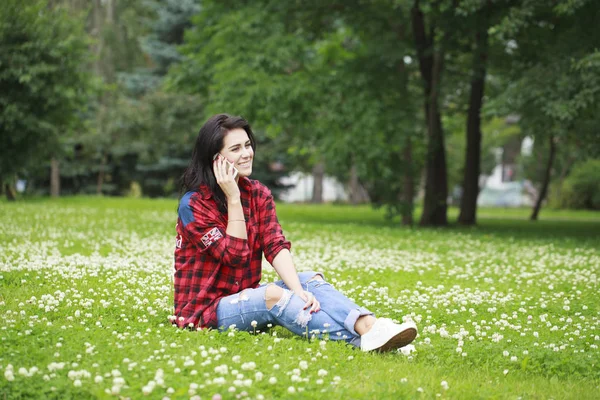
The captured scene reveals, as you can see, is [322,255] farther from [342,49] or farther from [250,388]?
[342,49]

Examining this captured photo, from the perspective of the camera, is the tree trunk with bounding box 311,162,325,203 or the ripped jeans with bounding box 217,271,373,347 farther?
the tree trunk with bounding box 311,162,325,203

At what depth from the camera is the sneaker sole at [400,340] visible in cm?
566

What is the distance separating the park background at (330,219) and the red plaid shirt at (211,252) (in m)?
0.43

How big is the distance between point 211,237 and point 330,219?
20822mm

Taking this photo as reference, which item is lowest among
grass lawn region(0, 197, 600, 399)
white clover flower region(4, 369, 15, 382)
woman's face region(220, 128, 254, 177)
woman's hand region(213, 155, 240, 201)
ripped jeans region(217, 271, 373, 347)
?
grass lawn region(0, 197, 600, 399)

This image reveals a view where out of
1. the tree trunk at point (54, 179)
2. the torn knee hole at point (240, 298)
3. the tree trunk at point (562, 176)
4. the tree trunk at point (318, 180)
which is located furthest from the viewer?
the tree trunk at point (318, 180)

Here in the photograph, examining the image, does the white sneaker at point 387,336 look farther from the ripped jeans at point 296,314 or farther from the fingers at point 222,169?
the fingers at point 222,169

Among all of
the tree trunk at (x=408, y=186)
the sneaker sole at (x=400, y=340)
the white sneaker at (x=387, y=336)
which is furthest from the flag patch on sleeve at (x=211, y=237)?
the tree trunk at (x=408, y=186)

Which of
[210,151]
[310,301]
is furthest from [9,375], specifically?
[210,151]

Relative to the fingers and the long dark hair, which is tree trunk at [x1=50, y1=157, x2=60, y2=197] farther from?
the fingers

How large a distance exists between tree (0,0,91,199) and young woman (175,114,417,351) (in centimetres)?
2041

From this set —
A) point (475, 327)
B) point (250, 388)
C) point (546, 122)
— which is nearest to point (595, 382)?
point (475, 327)

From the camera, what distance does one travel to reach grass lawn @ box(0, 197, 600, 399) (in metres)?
4.73

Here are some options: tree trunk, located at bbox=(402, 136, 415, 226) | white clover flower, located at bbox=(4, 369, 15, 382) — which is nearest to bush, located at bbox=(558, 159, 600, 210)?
tree trunk, located at bbox=(402, 136, 415, 226)
